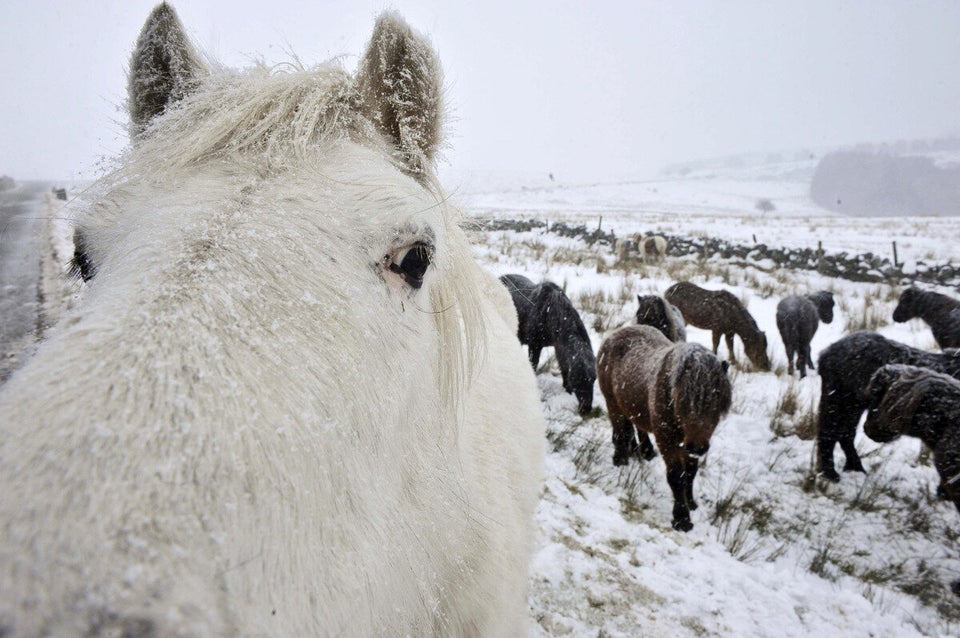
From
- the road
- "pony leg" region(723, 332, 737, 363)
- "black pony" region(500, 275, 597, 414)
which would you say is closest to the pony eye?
the road

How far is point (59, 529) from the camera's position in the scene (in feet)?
1.88

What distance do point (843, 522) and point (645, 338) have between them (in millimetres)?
2337

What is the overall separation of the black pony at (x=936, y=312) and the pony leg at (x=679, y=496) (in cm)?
531

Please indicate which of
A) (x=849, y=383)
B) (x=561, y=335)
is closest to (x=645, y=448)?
(x=561, y=335)

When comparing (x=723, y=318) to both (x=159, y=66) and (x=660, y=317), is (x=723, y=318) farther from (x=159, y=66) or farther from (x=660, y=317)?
(x=159, y=66)

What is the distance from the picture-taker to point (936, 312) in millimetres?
7223

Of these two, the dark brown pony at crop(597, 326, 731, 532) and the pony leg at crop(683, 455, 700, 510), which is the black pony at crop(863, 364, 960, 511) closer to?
the dark brown pony at crop(597, 326, 731, 532)

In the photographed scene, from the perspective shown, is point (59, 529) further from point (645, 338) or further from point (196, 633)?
point (645, 338)

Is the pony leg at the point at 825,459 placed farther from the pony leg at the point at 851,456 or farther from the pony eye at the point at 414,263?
the pony eye at the point at 414,263

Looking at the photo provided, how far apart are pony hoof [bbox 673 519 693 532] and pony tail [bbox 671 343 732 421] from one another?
97cm

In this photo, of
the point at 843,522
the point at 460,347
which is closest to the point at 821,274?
the point at 843,522

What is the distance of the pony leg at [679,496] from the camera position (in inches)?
154

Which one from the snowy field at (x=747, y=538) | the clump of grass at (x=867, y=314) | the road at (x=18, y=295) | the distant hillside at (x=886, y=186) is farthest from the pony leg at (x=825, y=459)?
the distant hillside at (x=886, y=186)

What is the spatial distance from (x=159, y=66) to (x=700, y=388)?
387 cm
